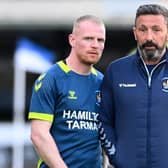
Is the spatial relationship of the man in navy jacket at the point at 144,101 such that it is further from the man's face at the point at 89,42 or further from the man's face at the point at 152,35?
the man's face at the point at 89,42

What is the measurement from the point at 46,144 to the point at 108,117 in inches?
16.8

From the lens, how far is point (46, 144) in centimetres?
507

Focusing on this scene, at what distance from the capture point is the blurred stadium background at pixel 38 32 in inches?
708

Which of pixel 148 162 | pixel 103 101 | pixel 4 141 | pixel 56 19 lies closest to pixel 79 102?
pixel 103 101

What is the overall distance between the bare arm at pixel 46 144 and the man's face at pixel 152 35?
79cm

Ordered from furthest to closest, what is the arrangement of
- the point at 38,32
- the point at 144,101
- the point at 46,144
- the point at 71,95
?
the point at 38,32 → the point at 71,95 → the point at 46,144 → the point at 144,101

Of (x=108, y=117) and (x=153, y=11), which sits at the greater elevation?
(x=153, y=11)

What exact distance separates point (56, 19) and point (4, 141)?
11.7 ft

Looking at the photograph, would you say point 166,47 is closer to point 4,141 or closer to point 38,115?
point 38,115

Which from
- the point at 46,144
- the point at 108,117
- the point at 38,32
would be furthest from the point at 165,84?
the point at 38,32

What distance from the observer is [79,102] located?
521 centimetres

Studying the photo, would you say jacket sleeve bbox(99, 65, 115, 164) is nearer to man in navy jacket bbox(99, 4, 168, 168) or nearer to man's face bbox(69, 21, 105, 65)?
man in navy jacket bbox(99, 4, 168, 168)

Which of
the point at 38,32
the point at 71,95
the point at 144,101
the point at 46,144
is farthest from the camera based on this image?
the point at 38,32

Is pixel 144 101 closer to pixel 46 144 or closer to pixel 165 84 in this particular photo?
pixel 165 84
